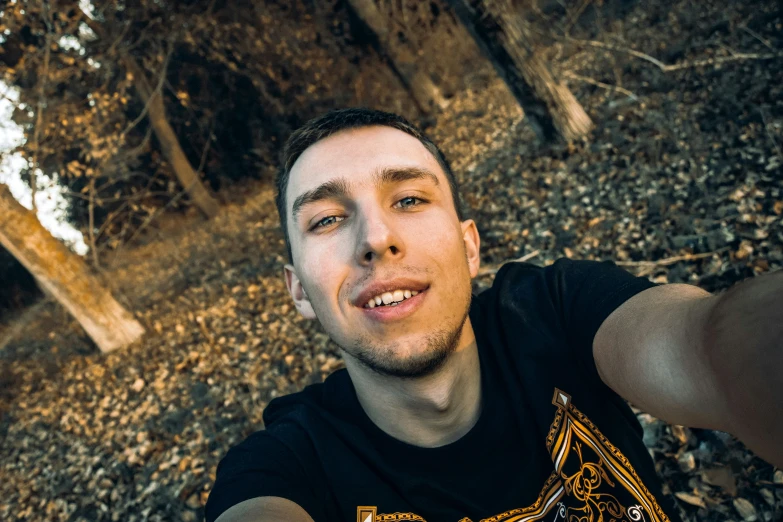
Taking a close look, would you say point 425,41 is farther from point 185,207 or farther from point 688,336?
point 688,336

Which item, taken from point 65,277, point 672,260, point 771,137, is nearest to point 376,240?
point 672,260

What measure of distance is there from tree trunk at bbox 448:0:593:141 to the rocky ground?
43cm

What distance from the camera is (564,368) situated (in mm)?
1851

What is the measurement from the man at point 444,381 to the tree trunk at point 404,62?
1149cm

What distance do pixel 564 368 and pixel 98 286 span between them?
806 centimetres

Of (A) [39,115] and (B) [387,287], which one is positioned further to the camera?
(A) [39,115]

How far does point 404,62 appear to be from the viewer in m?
12.7

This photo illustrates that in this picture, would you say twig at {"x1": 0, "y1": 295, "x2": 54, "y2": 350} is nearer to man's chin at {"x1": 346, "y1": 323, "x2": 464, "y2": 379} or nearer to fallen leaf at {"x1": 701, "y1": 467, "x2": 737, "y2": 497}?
man's chin at {"x1": 346, "y1": 323, "x2": 464, "y2": 379}

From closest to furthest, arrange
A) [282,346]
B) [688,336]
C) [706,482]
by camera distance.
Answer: [688,336]
[706,482]
[282,346]

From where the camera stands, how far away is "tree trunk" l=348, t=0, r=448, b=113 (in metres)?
11.9

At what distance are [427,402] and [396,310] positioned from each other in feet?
1.42

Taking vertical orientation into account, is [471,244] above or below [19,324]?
below

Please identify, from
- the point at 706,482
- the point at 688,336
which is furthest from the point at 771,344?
the point at 706,482

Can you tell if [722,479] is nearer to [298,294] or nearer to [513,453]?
[513,453]
